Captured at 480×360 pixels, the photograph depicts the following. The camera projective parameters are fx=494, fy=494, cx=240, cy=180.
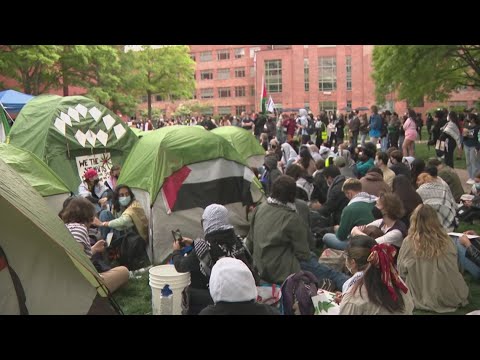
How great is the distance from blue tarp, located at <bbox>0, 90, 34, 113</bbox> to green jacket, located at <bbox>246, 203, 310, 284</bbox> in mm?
13697

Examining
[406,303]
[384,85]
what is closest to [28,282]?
[406,303]

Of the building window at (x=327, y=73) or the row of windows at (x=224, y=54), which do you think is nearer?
the building window at (x=327, y=73)

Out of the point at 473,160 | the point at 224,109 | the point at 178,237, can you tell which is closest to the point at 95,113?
the point at 178,237

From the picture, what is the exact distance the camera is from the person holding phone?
4.48 m

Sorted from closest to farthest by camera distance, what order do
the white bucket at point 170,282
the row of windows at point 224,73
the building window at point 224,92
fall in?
the white bucket at point 170,282 → the row of windows at point 224,73 → the building window at point 224,92

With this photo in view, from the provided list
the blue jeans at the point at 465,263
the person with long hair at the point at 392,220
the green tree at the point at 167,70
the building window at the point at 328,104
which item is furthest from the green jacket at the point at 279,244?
the building window at the point at 328,104

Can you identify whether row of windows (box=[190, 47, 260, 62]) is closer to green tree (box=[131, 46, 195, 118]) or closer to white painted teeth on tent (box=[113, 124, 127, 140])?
green tree (box=[131, 46, 195, 118])

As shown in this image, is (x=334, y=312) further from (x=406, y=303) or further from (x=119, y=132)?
(x=119, y=132)

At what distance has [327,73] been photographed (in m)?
63.5

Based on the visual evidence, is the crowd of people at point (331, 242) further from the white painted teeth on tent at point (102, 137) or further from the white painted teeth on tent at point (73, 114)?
the white painted teeth on tent at point (73, 114)

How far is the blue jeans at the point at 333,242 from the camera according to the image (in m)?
6.52

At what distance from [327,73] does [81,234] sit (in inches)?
2417

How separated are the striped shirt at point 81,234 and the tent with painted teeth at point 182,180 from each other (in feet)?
5.92
